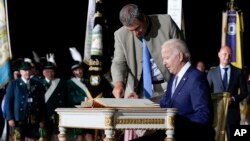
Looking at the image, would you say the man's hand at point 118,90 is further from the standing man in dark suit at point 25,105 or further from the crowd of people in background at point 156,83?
the standing man in dark suit at point 25,105

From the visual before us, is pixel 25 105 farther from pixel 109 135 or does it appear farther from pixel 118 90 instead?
pixel 109 135

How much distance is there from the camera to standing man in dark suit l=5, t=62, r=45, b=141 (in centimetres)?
1361

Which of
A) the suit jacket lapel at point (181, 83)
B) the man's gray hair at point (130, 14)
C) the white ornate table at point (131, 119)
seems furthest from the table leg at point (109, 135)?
the man's gray hair at point (130, 14)

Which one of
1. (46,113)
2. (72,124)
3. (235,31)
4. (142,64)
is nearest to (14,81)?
(46,113)

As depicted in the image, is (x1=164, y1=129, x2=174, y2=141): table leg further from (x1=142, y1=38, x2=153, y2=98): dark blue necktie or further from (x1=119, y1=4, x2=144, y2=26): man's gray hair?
(x1=142, y1=38, x2=153, y2=98): dark blue necktie

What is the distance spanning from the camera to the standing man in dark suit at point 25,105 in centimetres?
1361

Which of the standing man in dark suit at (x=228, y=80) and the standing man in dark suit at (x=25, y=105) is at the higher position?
the standing man in dark suit at (x=228, y=80)

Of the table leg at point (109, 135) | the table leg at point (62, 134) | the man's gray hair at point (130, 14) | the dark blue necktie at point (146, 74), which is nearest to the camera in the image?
the table leg at point (109, 135)

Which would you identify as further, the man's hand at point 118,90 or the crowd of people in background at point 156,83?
the man's hand at point 118,90

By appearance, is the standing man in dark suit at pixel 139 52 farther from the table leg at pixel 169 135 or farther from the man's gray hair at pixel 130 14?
the table leg at pixel 169 135

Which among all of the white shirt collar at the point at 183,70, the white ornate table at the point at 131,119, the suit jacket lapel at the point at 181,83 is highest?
the white shirt collar at the point at 183,70

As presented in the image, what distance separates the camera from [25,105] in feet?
45.0

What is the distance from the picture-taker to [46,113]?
14.1 metres

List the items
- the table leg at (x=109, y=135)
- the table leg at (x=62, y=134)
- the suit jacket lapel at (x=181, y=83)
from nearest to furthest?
1. the table leg at (x=109, y=135)
2. the suit jacket lapel at (x=181, y=83)
3. the table leg at (x=62, y=134)
